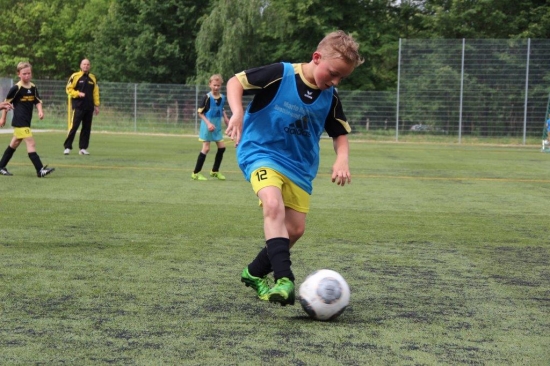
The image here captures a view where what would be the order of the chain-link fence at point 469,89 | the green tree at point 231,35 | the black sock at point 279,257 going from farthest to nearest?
the green tree at point 231,35 → the chain-link fence at point 469,89 → the black sock at point 279,257

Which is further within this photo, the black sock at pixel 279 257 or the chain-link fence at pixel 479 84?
the chain-link fence at pixel 479 84

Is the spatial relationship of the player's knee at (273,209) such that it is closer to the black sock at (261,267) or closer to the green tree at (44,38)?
the black sock at (261,267)

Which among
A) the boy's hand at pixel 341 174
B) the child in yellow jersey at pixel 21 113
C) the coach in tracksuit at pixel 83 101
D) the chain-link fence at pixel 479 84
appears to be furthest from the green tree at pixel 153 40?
the boy's hand at pixel 341 174

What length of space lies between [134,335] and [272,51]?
157 ft

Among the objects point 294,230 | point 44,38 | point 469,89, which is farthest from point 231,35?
point 294,230

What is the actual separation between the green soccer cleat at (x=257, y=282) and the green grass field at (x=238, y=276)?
65mm

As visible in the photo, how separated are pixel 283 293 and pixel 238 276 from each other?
121 cm

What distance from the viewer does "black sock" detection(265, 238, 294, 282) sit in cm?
493

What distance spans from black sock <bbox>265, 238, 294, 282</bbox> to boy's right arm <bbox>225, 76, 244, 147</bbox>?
2.17ft

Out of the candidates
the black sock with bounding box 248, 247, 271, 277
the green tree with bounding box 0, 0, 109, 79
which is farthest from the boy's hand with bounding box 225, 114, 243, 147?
the green tree with bounding box 0, 0, 109, 79

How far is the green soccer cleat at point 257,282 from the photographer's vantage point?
207 inches

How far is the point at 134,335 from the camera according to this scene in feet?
13.8

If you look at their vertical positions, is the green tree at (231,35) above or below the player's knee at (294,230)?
above

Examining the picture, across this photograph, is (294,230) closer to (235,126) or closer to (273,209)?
(273,209)
